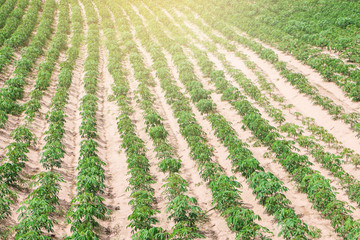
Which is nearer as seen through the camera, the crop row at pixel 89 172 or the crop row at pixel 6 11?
the crop row at pixel 89 172

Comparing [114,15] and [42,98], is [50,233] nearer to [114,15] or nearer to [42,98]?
[42,98]

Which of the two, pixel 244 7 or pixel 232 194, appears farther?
pixel 244 7

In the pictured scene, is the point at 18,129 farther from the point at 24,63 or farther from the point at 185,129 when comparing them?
Result: the point at 24,63

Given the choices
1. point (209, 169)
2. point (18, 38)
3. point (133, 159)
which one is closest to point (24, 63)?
point (18, 38)

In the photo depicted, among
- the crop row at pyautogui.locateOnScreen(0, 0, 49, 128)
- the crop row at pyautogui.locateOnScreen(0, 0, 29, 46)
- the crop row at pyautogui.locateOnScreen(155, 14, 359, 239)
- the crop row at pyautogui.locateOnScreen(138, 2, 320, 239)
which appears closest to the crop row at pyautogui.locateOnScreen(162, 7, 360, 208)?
the crop row at pyautogui.locateOnScreen(155, 14, 359, 239)

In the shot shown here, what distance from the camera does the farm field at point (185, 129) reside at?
8398 millimetres

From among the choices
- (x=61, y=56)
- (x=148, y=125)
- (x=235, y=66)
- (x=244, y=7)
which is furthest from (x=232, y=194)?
(x=244, y=7)

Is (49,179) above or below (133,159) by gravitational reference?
above

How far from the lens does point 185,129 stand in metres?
12.7

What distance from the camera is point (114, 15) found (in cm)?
3681

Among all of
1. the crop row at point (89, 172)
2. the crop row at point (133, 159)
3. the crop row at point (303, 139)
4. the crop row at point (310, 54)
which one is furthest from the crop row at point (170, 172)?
the crop row at point (310, 54)

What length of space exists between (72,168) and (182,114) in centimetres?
548

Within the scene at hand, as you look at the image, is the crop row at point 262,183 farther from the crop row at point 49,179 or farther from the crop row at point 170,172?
the crop row at point 49,179

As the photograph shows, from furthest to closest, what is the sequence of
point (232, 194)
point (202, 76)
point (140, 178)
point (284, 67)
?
point (202, 76), point (284, 67), point (140, 178), point (232, 194)
